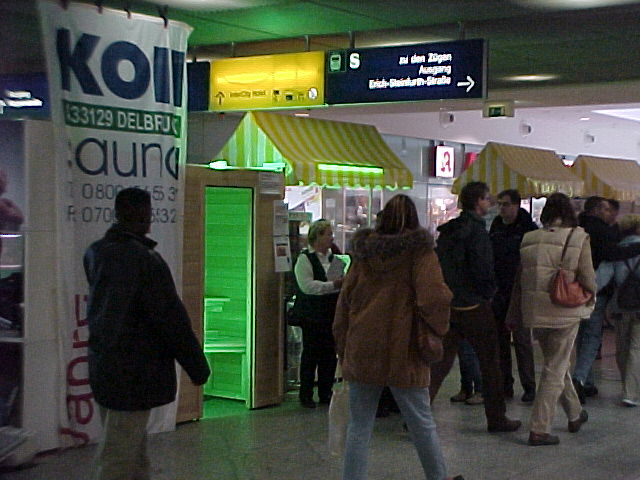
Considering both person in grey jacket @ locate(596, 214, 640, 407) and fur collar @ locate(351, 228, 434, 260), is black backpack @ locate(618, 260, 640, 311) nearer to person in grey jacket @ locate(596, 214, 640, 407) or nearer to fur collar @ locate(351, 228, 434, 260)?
person in grey jacket @ locate(596, 214, 640, 407)

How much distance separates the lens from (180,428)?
24.3 feet

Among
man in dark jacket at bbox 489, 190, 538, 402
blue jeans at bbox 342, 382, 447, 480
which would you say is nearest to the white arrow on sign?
man in dark jacket at bbox 489, 190, 538, 402

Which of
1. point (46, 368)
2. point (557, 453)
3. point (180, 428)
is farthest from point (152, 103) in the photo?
point (557, 453)

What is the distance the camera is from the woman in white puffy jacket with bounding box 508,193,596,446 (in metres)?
6.86

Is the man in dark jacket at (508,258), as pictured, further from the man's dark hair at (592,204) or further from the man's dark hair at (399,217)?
the man's dark hair at (399,217)

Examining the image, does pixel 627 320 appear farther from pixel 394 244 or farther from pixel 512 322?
pixel 394 244

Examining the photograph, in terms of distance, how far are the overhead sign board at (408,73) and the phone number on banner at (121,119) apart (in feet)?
6.82

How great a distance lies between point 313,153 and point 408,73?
337cm

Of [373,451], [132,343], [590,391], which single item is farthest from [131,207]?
[590,391]

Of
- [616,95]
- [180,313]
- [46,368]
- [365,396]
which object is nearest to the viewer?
[180,313]

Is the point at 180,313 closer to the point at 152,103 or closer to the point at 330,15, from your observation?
the point at 152,103

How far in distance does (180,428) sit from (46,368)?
1309 millimetres

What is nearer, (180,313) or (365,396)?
(180,313)

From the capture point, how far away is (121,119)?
6730 millimetres
